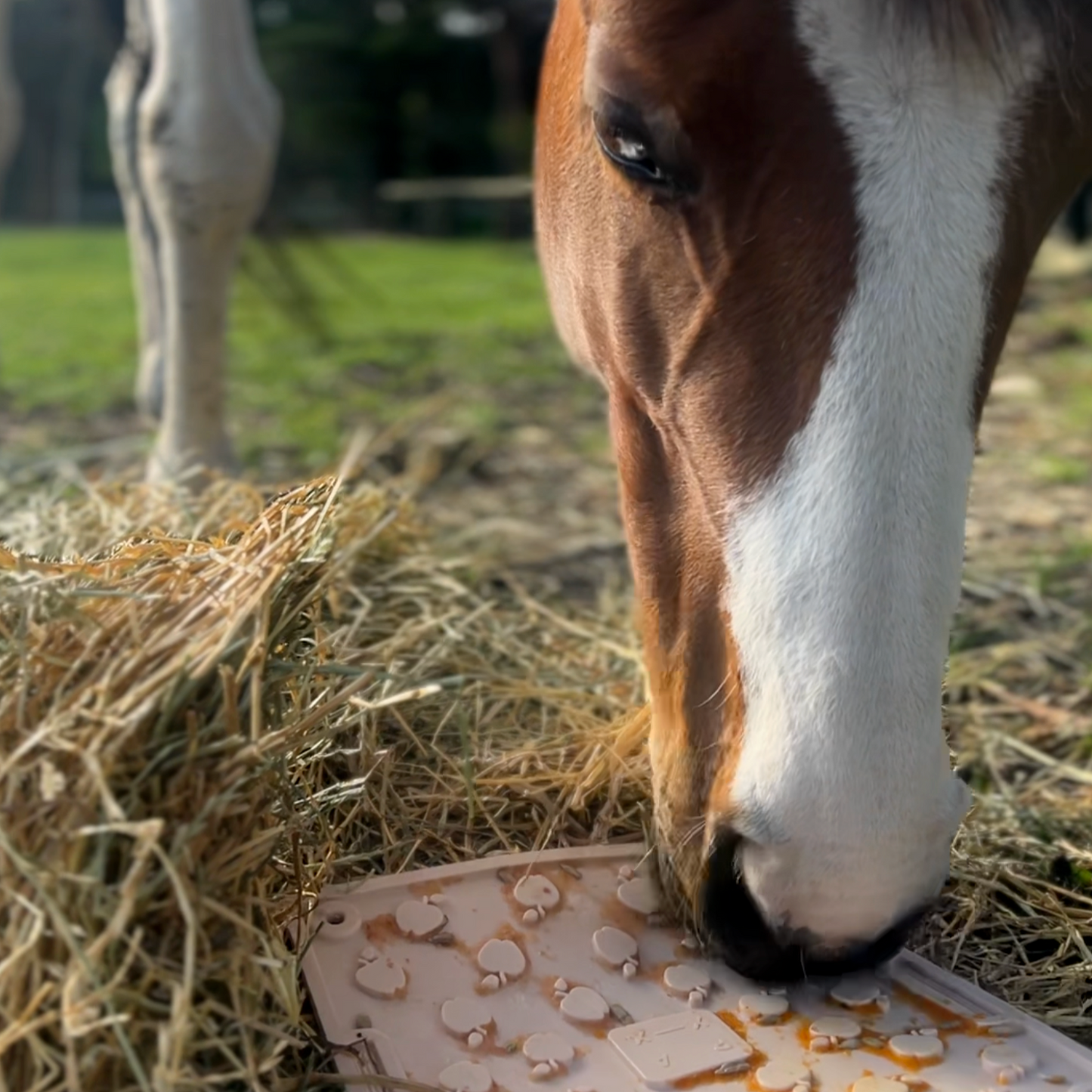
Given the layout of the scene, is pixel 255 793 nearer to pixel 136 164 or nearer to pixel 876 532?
pixel 876 532

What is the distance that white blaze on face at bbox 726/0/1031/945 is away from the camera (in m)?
1.05

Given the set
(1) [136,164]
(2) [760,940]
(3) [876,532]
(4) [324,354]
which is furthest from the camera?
(4) [324,354]

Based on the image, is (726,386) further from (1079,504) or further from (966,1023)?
(1079,504)

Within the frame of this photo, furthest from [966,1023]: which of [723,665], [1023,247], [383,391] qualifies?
[383,391]

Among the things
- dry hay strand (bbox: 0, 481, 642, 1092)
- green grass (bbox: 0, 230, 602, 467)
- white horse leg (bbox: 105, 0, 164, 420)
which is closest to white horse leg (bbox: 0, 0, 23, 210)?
white horse leg (bbox: 105, 0, 164, 420)

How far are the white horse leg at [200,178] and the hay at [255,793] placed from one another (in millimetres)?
918

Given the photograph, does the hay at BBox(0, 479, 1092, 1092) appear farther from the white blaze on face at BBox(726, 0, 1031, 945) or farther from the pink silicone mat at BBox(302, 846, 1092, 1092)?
the white blaze on face at BBox(726, 0, 1031, 945)

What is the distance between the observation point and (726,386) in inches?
46.3

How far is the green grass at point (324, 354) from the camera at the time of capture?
181 inches

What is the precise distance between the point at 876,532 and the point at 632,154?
427 mm

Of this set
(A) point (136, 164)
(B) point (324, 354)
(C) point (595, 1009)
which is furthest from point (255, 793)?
(B) point (324, 354)

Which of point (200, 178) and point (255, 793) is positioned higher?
point (200, 178)

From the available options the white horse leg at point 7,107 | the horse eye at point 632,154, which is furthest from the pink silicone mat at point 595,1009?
the white horse leg at point 7,107

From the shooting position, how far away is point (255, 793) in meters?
1.14
